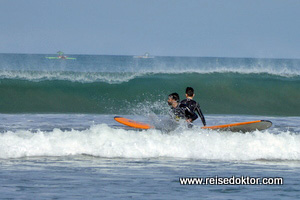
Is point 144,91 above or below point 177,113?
above

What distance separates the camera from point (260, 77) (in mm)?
29562

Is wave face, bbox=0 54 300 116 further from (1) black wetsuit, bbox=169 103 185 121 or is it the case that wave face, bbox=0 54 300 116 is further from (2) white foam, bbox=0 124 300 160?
(2) white foam, bbox=0 124 300 160

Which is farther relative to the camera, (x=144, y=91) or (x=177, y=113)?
(x=144, y=91)

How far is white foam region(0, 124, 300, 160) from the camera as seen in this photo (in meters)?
10.2

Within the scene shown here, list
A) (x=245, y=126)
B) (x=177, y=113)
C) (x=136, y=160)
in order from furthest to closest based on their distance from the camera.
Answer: (x=245, y=126)
(x=177, y=113)
(x=136, y=160)

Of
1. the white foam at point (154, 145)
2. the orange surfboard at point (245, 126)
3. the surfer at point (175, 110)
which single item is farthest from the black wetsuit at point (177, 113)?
the orange surfboard at point (245, 126)

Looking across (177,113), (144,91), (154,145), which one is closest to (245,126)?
(177,113)

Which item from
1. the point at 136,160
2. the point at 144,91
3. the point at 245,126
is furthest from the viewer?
the point at 144,91

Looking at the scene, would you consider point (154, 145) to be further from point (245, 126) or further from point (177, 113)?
point (245, 126)

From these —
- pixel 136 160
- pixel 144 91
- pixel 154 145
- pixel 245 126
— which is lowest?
pixel 136 160

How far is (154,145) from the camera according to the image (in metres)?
10.4

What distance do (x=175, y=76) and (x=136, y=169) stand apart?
20.7m

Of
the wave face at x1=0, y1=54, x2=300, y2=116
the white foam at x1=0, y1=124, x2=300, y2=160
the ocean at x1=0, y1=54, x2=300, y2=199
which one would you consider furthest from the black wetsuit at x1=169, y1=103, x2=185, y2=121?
the wave face at x1=0, y1=54, x2=300, y2=116

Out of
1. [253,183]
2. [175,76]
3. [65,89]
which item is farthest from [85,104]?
[253,183]
